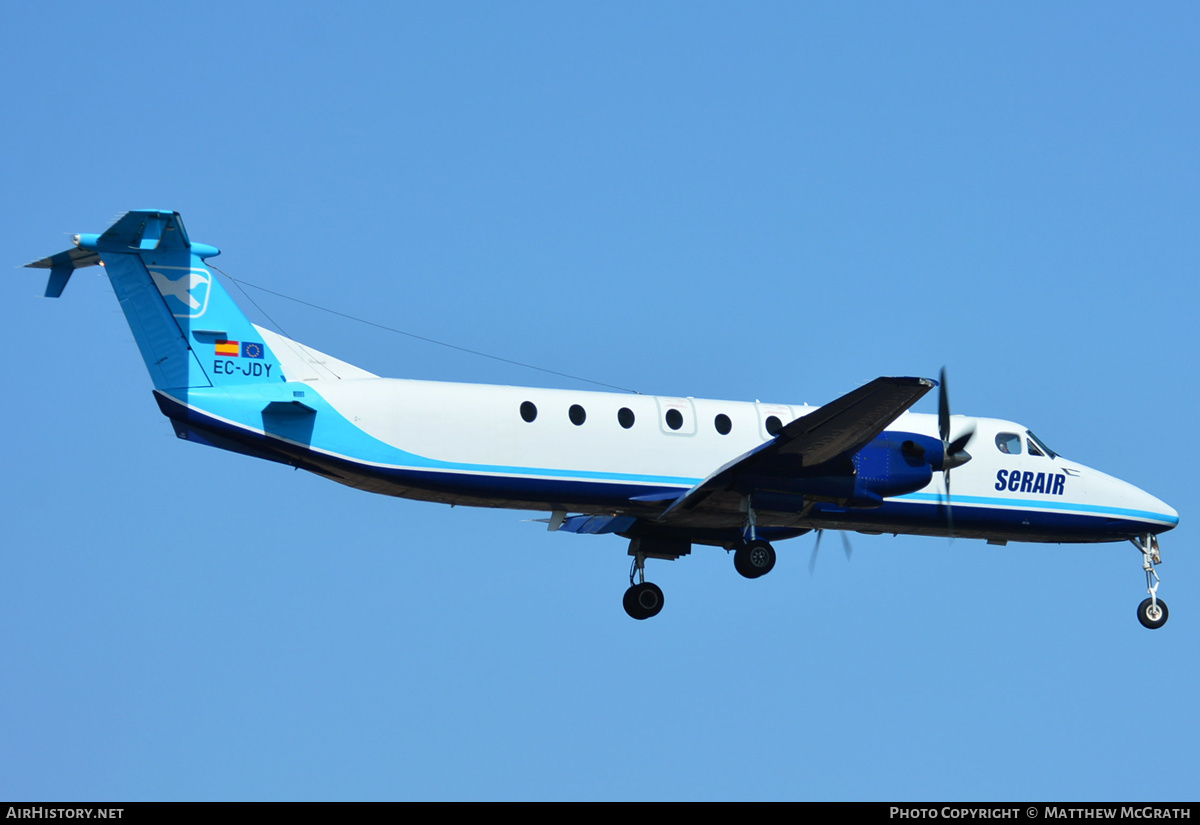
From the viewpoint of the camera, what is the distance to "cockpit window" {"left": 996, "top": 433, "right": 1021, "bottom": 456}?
91.6ft

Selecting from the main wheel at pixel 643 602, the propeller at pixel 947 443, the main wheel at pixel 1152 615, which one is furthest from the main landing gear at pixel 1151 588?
the main wheel at pixel 643 602

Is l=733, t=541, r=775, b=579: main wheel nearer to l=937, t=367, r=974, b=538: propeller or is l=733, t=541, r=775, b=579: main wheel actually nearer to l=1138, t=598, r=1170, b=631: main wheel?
l=937, t=367, r=974, b=538: propeller

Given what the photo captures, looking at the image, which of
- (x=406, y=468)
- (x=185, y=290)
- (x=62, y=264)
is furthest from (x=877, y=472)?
(x=62, y=264)

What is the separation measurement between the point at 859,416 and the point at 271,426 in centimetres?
998

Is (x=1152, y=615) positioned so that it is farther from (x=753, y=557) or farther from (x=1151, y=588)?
(x=753, y=557)

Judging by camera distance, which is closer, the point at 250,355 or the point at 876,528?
the point at 250,355

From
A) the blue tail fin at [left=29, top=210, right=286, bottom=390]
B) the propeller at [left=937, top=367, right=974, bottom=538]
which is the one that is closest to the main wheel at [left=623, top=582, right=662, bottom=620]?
the propeller at [left=937, top=367, right=974, bottom=538]

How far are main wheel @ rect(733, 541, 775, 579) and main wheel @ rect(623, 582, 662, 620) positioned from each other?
136 inches

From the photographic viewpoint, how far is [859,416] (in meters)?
23.6
